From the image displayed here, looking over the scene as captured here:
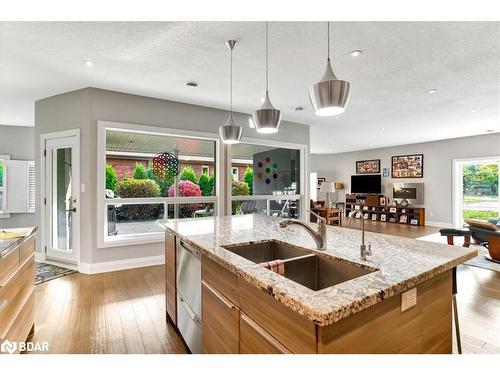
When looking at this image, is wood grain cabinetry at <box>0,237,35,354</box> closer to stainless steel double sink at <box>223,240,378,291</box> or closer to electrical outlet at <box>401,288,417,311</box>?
stainless steel double sink at <box>223,240,378,291</box>

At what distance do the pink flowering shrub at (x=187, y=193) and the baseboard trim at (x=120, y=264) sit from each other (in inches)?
31.4

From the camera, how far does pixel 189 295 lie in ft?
6.17

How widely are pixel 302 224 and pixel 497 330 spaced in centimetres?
216

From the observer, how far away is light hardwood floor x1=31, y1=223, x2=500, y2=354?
205 cm

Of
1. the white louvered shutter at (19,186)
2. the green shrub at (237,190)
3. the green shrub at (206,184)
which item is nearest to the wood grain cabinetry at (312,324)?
the green shrub at (206,184)

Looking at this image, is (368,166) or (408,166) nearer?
(408,166)

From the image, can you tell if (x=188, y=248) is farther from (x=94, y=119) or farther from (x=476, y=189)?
(x=476, y=189)

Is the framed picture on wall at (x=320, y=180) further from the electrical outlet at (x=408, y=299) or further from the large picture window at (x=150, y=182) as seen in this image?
the electrical outlet at (x=408, y=299)

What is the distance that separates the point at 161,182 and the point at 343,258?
141 inches

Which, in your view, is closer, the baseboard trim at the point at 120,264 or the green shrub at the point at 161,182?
the baseboard trim at the point at 120,264

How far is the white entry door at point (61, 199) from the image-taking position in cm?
386

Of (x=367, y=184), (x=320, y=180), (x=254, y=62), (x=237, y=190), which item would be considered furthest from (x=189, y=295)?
(x=320, y=180)
